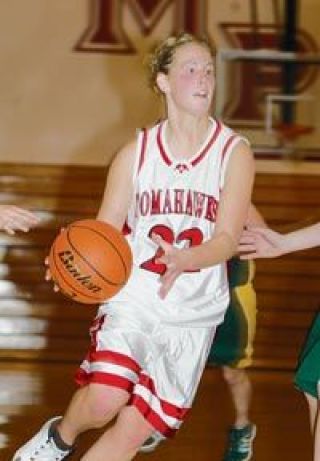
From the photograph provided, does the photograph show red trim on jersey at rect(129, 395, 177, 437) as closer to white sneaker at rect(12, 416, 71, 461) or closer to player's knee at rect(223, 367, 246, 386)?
white sneaker at rect(12, 416, 71, 461)

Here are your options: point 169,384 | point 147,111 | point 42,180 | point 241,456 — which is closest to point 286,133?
point 147,111

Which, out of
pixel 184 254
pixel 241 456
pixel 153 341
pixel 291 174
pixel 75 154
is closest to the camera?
pixel 184 254

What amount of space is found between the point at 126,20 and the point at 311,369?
6491mm

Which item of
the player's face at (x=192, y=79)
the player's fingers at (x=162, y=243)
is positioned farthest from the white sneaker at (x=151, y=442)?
the player's face at (x=192, y=79)

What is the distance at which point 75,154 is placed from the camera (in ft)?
32.0

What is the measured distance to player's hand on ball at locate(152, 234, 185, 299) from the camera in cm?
384

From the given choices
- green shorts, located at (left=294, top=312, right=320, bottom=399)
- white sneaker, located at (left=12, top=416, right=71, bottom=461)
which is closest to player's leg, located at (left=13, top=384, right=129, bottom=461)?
white sneaker, located at (left=12, top=416, right=71, bottom=461)

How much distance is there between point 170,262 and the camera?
3.85 metres

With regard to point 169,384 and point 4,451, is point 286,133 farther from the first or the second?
point 169,384

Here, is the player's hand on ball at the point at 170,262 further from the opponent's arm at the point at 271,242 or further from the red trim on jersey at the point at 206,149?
the opponent's arm at the point at 271,242

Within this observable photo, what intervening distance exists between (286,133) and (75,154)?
168 centimetres

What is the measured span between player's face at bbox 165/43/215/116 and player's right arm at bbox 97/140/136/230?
0.24 meters

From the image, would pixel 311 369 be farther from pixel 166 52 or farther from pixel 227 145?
pixel 166 52

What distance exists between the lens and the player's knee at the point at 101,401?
3.97m
